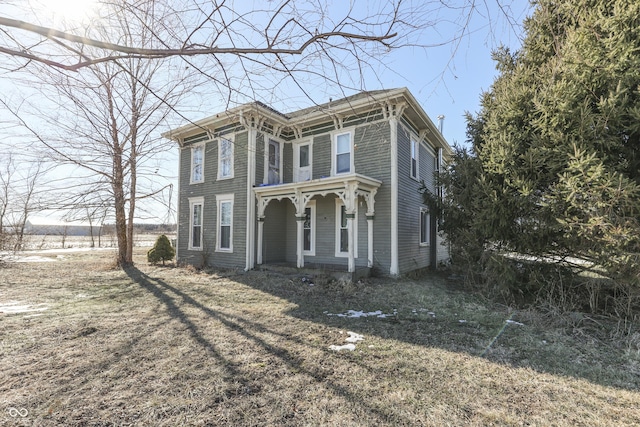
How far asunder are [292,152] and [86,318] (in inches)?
317

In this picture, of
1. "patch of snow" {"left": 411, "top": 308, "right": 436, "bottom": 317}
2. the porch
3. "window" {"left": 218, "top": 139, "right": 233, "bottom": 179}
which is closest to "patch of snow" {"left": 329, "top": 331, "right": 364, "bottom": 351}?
"patch of snow" {"left": 411, "top": 308, "right": 436, "bottom": 317}

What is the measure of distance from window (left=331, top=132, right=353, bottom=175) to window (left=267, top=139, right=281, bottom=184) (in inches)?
94.1

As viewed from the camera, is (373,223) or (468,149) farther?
(373,223)

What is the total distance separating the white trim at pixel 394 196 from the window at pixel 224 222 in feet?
19.3

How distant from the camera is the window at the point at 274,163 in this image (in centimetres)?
1120

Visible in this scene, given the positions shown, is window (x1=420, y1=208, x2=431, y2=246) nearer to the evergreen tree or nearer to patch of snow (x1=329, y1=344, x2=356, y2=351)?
the evergreen tree

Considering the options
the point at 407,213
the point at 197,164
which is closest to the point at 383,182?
the point at 407,213

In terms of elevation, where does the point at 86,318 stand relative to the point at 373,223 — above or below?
below

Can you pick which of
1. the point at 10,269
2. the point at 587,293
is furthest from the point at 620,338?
the point at 10,269

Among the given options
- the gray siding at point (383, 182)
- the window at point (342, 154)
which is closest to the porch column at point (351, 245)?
the gray siding at point (383, 182)

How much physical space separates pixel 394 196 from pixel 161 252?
10.3 m

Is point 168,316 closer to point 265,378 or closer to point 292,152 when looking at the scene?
point 265,378

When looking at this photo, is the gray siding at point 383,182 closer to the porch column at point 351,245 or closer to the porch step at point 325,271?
the porch step at point 325,271

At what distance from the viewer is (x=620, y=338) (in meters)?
4.30
